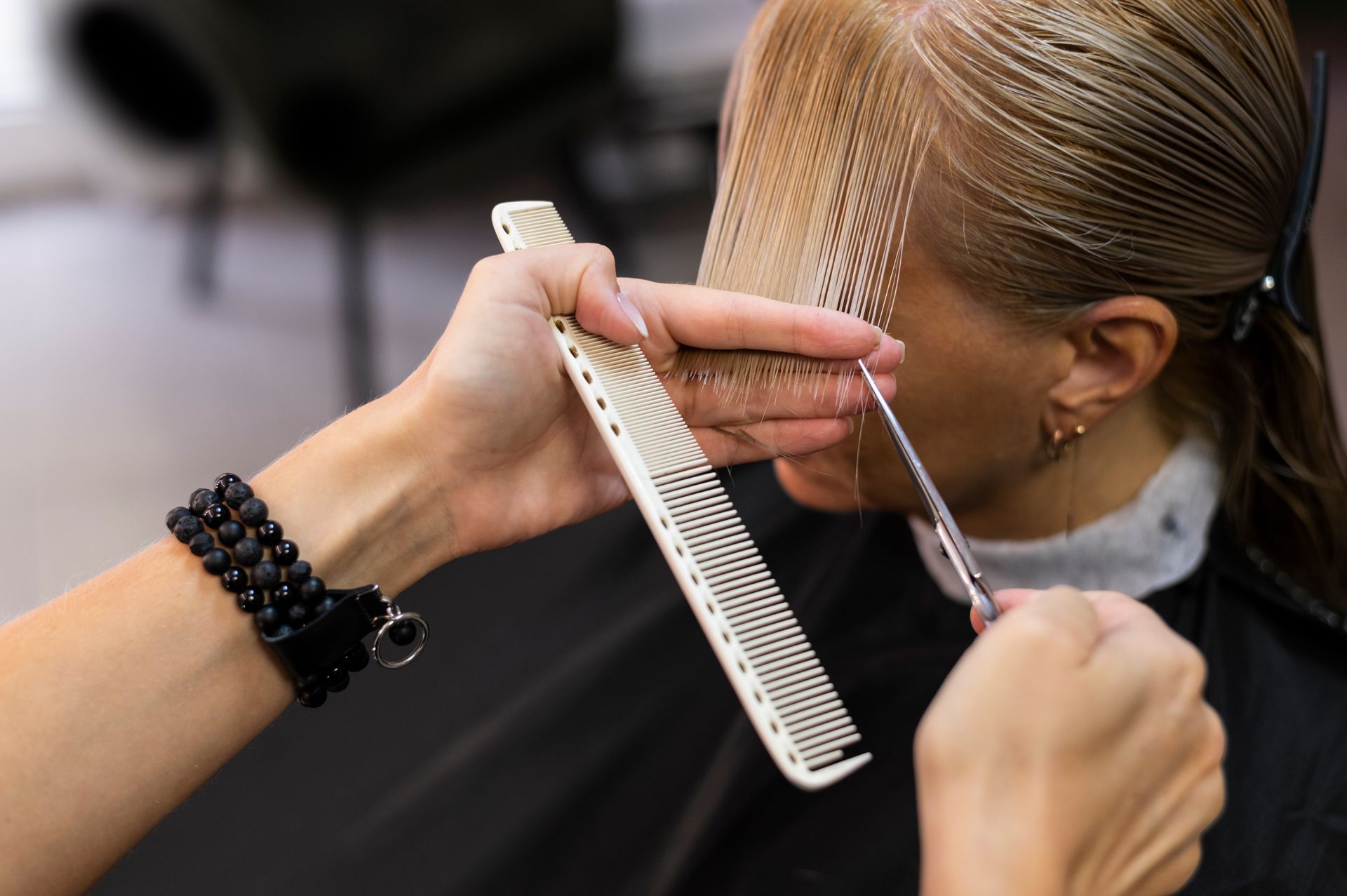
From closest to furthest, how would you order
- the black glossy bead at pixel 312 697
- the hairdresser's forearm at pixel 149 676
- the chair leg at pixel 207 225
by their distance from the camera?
the hairdresser's forearm at pixel 149 676 < the black glossy bead at pixel 312 697 < the chair leg at pixel 207 225

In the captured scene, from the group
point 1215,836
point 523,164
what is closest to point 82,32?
point 523,164

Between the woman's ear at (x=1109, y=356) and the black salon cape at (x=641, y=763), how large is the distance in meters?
0.35

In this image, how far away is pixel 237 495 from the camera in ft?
3.24

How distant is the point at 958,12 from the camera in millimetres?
1007

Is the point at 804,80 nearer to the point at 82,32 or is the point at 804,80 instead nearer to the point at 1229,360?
the point at 1229,360

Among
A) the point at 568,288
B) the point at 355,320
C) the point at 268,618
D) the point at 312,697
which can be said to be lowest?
the point at 355,320

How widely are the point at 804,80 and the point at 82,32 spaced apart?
8.71ft

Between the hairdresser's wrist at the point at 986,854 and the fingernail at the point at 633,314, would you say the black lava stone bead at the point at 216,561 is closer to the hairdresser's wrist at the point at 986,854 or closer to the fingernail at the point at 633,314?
the fingernail at the point at 633,314

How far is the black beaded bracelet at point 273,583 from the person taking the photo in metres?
0.97

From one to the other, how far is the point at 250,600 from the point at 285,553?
6 cm

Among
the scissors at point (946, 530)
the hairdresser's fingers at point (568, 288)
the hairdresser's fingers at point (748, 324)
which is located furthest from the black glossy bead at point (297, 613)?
the scissors at point (946, 530)

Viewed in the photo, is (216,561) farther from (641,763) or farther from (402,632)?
(641,763)

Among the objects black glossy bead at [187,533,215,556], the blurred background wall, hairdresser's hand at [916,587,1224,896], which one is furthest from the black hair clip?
the blurred background wall

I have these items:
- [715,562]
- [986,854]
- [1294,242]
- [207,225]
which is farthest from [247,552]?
[207,225]
